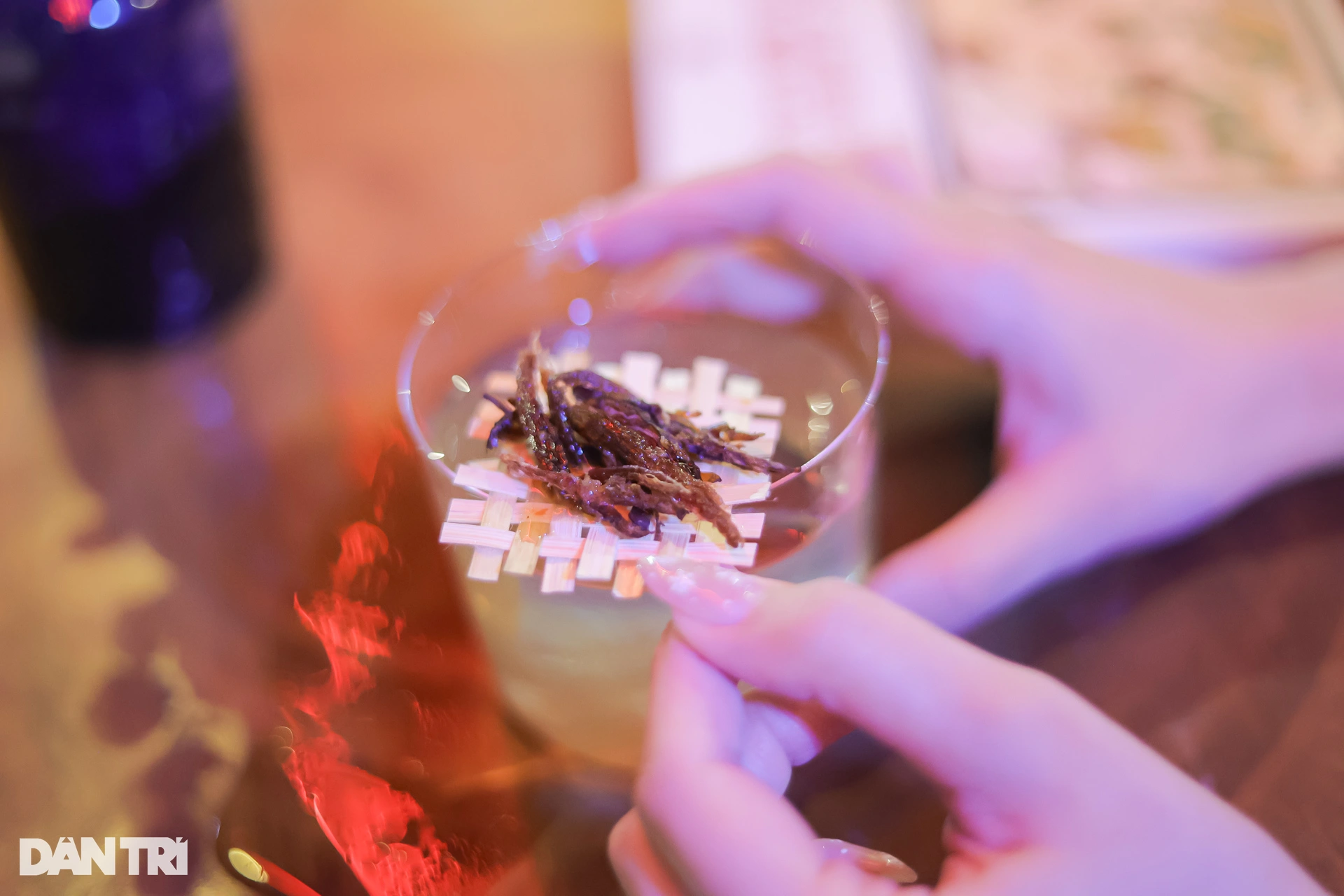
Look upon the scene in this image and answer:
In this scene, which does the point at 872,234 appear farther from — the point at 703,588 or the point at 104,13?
the point at 104,13

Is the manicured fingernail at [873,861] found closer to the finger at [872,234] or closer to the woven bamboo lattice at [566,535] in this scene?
the woven bamboo lattice at [566,535]

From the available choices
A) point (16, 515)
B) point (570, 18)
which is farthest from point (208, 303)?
point (570, 18)

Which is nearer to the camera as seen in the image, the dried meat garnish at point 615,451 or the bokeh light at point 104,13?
the dried meat garnish at point 615,451

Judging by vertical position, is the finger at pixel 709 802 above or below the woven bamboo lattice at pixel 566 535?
below

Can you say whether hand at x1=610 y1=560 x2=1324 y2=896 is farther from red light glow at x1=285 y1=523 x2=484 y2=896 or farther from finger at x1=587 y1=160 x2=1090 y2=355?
finger at x1=587 y1=160 x2=1090 y2=355

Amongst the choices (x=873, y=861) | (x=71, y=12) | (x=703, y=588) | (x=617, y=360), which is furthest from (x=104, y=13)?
(x=873, y=861)

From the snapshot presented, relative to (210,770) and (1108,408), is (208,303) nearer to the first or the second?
(210,770)

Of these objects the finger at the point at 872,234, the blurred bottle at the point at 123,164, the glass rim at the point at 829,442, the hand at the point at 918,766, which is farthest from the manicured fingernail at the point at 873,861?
the blurred bottle at the point at 123,164
